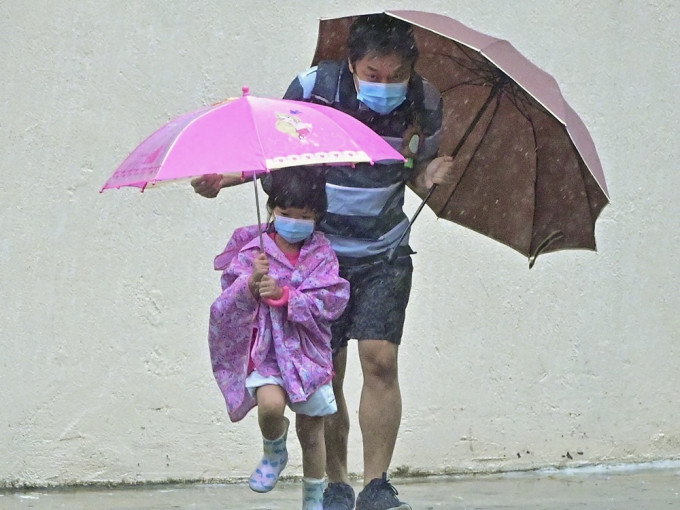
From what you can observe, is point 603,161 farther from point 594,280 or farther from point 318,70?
point 318,70

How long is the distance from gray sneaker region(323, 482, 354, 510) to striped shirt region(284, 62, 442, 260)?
861 mm

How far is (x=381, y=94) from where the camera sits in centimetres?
493

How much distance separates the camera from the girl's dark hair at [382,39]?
4.93 m

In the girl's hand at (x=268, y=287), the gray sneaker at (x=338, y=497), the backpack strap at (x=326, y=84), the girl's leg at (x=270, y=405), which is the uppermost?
the backpack strap at (x=326, y=84)

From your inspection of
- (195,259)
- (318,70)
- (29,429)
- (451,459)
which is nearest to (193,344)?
(195,259)

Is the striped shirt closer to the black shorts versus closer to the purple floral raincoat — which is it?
the black shorts

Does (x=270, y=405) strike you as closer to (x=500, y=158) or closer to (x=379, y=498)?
(x=379, y=498)

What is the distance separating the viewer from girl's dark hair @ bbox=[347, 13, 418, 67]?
493 cm

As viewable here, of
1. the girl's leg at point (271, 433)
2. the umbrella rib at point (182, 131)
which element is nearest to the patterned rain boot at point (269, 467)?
the girl's leg at point (271, 433)

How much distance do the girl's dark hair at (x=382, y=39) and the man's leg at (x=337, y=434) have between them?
110 cm

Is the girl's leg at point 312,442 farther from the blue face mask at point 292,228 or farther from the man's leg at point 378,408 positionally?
the blue face mask at point 292,228

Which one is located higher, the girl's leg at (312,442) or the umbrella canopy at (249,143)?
the umbrella canopy at (249,143)

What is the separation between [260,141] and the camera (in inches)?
171

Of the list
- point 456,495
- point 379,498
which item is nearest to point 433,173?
point 379,498
